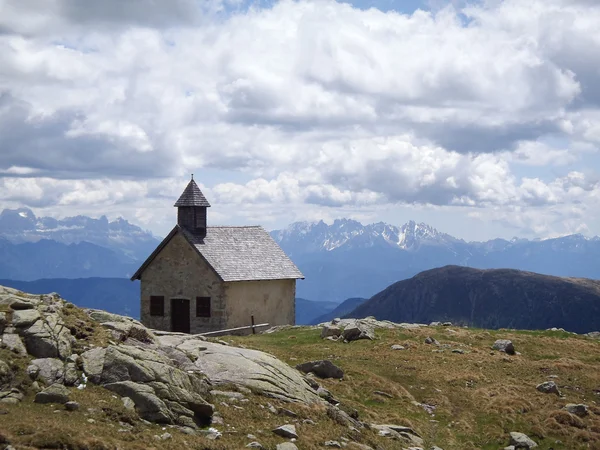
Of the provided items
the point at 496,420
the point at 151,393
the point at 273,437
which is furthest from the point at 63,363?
the point at 496,420

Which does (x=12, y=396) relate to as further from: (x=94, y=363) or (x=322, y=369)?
(x=322, y=369)

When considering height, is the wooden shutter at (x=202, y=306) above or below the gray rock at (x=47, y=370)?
below

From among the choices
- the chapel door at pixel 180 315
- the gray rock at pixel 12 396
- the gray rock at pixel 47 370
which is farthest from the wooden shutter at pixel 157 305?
the gray rock at pixel 12 396

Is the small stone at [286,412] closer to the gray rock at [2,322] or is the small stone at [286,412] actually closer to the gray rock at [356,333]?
the gray rock at [2,322]

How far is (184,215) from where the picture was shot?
57.7m

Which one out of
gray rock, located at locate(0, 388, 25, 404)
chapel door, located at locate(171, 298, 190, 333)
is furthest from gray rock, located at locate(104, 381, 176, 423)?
chapel door, located at locate(171, 298, 190, 333)

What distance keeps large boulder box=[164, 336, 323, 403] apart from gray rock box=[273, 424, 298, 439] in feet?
10.5

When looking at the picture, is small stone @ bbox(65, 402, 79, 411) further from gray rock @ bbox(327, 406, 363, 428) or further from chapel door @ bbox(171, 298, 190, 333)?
chapel door @ bbox(171, 298, 190, 333)

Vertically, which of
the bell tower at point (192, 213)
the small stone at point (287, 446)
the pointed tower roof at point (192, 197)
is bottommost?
the small stone at point (287, 446)

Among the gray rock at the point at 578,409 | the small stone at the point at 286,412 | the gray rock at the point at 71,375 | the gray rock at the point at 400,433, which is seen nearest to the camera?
the gray rock at the point at 71,375

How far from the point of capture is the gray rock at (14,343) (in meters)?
20.8

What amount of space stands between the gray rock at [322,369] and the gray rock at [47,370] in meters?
13.1

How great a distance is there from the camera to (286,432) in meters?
20.8

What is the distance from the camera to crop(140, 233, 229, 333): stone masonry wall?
54.0 m
